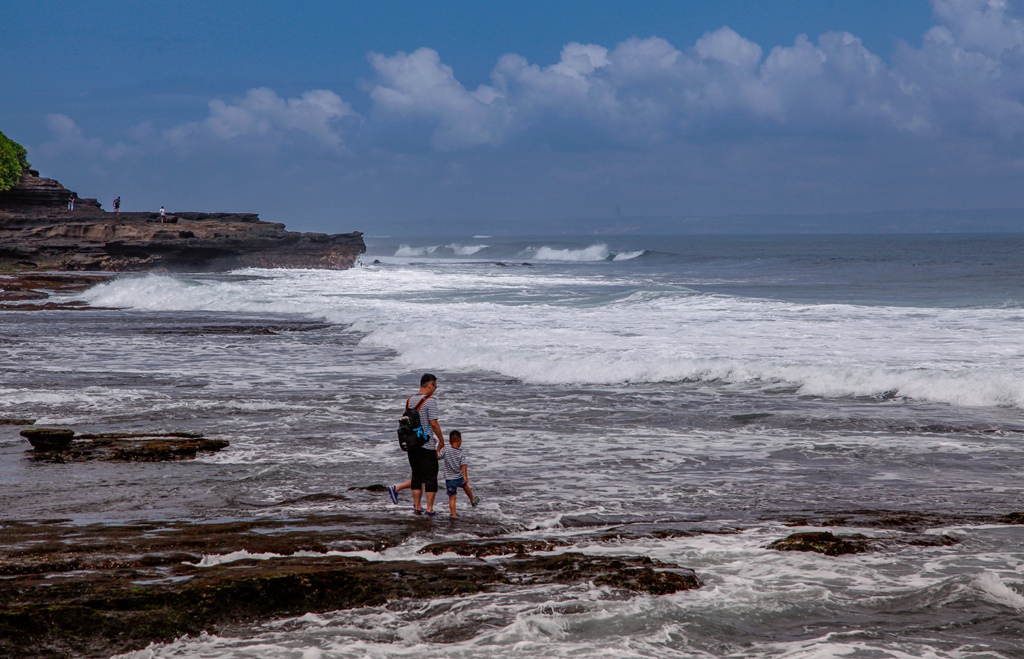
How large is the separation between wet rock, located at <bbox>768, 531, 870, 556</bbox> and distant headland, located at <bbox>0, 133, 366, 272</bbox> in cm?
5587

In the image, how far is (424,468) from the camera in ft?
26.3

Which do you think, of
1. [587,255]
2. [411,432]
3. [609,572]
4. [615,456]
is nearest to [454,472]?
[411,432]

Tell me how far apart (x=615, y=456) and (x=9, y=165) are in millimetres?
65040

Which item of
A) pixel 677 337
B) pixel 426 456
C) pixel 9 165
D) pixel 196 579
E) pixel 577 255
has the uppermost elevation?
pixel 577 255

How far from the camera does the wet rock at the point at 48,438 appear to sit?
992 cm

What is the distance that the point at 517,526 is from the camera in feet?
24.8

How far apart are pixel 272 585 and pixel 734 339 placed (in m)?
17.5

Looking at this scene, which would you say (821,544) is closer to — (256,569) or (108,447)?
(256,569)

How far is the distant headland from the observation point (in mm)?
57469

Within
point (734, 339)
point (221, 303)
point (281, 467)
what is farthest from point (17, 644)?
point (221, 303)

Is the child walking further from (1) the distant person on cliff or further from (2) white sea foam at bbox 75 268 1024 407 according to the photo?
(2) white sea foam at bbox 75 268 1024 407

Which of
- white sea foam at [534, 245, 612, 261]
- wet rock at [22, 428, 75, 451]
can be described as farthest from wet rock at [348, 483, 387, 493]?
white sea foam at [534, 245, 612, 261]

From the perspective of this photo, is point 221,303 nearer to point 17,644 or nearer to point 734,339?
point 734,339

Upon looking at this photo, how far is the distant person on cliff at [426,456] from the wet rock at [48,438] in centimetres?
407
